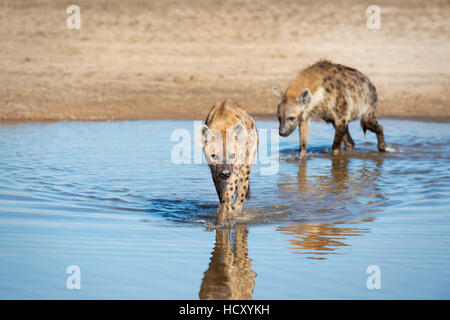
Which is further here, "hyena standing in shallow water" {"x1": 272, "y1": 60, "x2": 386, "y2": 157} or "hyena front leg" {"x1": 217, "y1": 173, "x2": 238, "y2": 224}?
"hyena standing in shallow water" {"x1": 272, "y1": 60, "x2": 386, "y2": 157}

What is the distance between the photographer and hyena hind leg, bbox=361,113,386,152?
35.3 feet

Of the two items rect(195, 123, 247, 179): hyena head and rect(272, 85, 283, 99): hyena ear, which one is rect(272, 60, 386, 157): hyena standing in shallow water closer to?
rect(272, 85, 283, 99): hyena ear

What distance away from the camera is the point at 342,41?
1977 cm

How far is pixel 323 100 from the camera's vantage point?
1022cm

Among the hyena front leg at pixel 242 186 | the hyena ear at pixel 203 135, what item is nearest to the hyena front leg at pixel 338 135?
the hyena front leg at pixel 242 186

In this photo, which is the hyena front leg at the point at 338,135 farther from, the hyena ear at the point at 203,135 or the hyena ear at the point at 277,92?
the hyena ear at the point at 203,135

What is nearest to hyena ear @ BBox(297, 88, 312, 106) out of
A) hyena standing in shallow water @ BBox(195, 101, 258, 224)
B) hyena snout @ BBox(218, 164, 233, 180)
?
hyena standing in shallow water @ BBox(195, 101, 258, 224)

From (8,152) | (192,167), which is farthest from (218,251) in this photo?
(8,152)

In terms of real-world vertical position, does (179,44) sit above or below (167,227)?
above

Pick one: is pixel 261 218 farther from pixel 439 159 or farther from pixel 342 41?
pixel 342 41

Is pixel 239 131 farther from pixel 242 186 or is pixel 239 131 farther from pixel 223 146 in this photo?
pixel 242 186

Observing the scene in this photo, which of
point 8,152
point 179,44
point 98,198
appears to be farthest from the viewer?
point 179,44

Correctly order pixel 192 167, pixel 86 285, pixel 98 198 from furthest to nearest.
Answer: pixel 192 167
pixel 98 198
pixel 86 285
